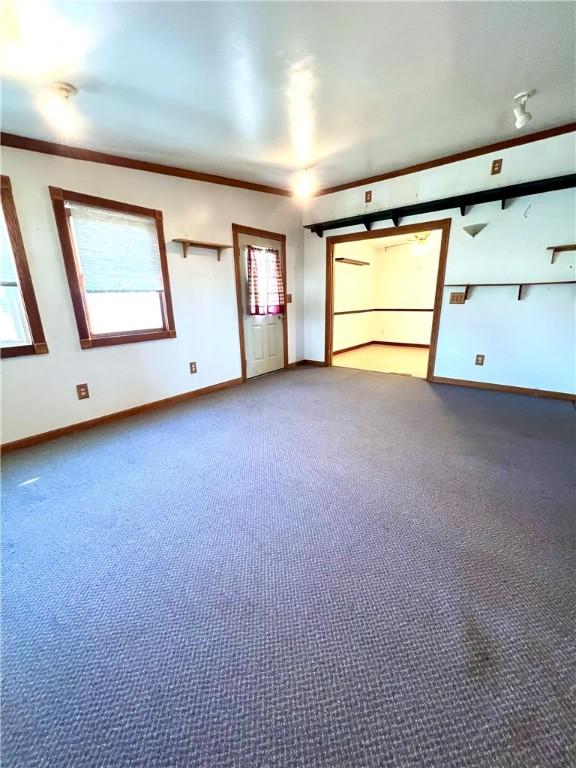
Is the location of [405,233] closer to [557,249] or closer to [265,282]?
[557,249]

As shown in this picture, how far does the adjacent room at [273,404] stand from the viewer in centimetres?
96

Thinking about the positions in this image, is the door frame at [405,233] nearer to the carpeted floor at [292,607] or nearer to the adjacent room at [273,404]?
the adjacent room at [273,404]

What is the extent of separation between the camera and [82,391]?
9.52 feet

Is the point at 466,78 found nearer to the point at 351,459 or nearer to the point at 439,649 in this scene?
the point at 351,459

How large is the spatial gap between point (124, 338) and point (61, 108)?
176 cm

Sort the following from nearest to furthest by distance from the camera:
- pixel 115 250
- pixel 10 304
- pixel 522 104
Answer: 1. pixel 522 104
2. pixel 10 304
3. pixel 115 250

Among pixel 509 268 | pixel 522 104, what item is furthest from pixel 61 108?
pixel 509 268

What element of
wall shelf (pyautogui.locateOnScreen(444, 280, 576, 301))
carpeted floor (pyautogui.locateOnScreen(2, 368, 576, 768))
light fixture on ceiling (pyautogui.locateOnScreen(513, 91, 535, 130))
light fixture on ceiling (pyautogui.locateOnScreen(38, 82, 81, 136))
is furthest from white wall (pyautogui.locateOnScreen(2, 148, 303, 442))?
light fixture on ceiling (pyautogui.locateOnScreen(513, 91, 535, 130))

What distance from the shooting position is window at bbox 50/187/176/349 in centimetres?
269

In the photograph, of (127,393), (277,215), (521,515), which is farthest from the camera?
(277,215)

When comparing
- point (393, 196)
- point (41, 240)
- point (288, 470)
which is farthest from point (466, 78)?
point (41, 240)

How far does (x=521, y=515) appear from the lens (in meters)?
1.69

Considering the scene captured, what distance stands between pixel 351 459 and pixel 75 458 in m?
2.15

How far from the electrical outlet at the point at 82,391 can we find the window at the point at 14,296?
424 mm
